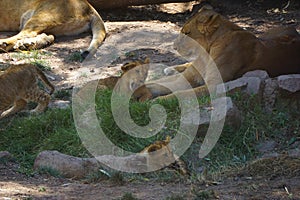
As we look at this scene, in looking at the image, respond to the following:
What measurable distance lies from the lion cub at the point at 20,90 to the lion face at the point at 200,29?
1828mm

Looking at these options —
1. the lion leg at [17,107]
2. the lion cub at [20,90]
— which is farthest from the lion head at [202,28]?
the lion leg at [17,107]

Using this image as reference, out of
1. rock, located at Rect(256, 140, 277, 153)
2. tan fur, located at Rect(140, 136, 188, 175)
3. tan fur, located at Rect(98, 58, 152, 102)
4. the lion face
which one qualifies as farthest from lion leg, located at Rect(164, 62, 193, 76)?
tan fur, located at Rect(140, 136, 188, 175)

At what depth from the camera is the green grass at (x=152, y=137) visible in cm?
570

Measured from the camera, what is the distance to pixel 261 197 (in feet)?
14.3

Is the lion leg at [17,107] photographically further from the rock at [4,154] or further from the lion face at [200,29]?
the lion face at [200,29]

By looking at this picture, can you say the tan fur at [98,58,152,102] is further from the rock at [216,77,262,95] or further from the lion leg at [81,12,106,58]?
the lion leg at [81,12,106,58]

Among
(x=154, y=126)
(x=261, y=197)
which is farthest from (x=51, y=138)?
(x=261, y=197)

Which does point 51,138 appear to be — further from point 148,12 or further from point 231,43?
point 148,12

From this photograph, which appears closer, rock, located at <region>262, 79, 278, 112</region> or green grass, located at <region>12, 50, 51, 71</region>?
rock, located at <region>262, 79, 278, 112</region>

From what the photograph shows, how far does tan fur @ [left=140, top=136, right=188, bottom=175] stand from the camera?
5.30 m

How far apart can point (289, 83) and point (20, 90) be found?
8.36 ft

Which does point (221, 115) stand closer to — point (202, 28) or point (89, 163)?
point (89, 163)

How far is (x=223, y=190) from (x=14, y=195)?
1342 mm

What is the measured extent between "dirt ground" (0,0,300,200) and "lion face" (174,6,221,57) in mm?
933
